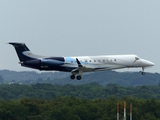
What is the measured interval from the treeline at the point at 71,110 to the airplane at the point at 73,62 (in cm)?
3885

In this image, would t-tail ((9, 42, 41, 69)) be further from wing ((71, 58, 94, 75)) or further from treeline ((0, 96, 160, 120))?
treeline ((0, 96, 160, 120))

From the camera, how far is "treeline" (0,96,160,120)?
138 meters

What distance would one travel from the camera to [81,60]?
94.4 meters

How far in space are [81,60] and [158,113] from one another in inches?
2458

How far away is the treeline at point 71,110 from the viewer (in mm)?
137625

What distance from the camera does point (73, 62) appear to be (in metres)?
94.3

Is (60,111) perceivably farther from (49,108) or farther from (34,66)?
(34,66)

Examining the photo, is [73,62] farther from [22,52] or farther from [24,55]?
[22,52]

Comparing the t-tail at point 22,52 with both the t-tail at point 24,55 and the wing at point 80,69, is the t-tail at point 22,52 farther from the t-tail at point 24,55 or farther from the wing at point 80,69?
the wing at point 80,69

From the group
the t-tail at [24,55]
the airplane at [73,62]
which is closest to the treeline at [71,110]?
the t-tail at [24,55]

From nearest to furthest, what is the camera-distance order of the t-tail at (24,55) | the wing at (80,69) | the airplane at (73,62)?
1. the airplane at (73,62)
2. the t-tail at (24,55)
3. the wing at (80,69)

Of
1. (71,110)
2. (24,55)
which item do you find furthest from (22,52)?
(71,110)

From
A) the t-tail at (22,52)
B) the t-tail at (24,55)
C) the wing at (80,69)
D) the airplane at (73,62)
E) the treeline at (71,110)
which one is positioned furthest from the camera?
the treeline at (71,110)

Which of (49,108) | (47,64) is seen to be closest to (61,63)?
(47,64)
